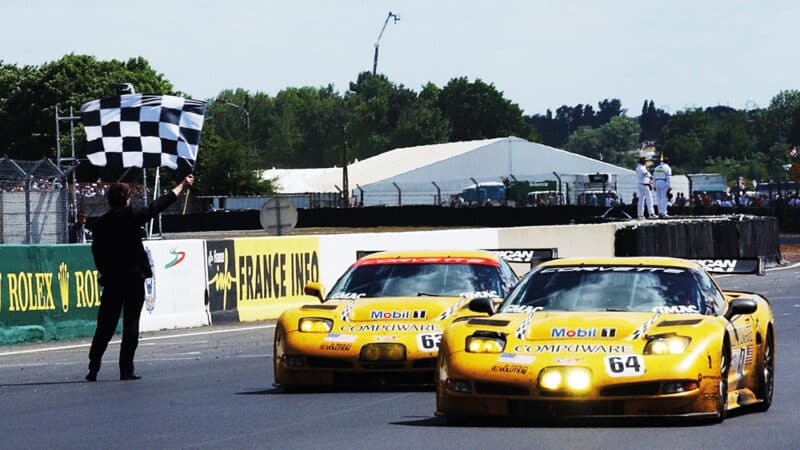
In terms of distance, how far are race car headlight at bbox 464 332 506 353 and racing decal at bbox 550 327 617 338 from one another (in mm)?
292

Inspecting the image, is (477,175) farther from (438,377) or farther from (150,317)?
(438,377)

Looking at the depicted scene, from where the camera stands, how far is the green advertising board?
1819 centimetres

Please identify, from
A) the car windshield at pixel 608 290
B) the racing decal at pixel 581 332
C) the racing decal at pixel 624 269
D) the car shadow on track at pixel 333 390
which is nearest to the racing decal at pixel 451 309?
the car shadow on track at pixel 333 390

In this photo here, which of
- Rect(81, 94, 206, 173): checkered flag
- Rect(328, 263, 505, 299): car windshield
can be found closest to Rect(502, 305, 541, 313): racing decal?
Rect(328, 263, 505, 299): car windshield

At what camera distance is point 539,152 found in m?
103

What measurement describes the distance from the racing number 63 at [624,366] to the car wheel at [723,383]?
1.67ft

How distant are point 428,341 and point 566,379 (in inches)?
115

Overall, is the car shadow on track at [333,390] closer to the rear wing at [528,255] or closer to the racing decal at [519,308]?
the racing decal at [519,308]

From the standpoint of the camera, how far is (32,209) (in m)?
27.6

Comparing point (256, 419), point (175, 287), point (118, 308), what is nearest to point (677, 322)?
point (256, 419)

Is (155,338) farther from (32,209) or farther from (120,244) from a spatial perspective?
(32,209)

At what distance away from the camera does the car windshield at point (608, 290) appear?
9.73m

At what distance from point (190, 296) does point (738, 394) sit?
12.2 m

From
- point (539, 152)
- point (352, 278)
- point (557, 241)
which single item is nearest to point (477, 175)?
point (539, 152)
